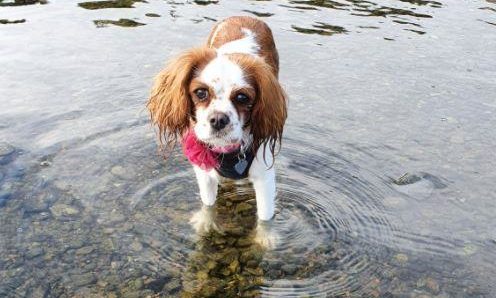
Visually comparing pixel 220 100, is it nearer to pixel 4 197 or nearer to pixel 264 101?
pixel 264 101

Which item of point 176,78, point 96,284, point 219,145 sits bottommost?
point 96,284

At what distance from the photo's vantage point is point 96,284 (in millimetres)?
4043

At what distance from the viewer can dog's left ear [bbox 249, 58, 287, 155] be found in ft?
12.6

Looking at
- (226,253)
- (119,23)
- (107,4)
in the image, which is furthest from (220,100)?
(107,4)

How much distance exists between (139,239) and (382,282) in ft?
6.08

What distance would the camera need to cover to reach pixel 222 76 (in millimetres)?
3680

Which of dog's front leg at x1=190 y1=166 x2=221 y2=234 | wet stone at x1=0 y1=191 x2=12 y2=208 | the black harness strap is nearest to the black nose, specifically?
the black harness strap

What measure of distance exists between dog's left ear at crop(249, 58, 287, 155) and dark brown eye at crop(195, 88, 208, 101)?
337 mm

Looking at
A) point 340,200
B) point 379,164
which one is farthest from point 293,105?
point 340,200

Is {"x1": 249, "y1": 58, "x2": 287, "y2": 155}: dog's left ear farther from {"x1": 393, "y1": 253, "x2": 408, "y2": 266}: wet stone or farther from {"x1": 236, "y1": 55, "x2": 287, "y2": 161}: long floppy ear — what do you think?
{"x1": 393, "y1": 253, "x2": 408, "y2": 266}: wet stone

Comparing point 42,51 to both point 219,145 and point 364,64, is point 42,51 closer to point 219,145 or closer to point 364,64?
point 364,64

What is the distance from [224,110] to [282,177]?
1.90 m

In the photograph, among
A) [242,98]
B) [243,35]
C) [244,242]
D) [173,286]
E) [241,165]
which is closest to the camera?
[242,98]

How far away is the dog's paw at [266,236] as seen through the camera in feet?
14.9
